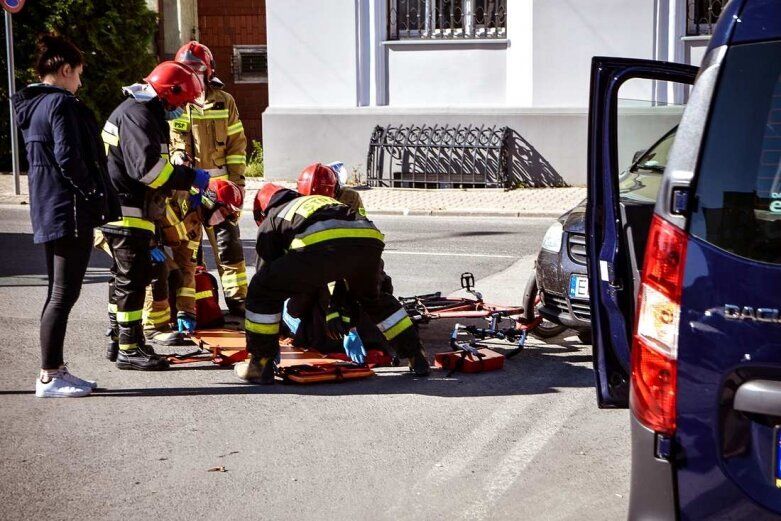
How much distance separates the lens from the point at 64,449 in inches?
204

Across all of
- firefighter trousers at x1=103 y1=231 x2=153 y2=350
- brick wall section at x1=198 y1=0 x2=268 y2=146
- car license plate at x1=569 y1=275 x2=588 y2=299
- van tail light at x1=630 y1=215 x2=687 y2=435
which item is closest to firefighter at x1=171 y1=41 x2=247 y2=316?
firefighter trousers at x1=103 y1=231 x2=153 y2=350

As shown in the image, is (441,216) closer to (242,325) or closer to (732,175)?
(242,325)

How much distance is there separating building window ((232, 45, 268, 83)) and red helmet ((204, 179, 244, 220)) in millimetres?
14049

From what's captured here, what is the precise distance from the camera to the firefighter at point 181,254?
23.9ft

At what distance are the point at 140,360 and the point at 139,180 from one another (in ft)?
3.55

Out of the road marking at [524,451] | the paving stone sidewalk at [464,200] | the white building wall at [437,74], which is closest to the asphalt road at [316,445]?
the road marking at [524,451]

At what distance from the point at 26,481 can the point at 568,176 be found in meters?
12.8

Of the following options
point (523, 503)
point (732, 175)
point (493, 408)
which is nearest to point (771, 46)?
point (732, 175)

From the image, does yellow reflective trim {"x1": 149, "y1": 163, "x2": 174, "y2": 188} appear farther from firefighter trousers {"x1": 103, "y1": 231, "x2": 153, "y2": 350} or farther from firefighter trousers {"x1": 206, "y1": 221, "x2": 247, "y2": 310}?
firefighter trousers {"x1": 206, "y1": 221, "x2": 247, "y2": 310}

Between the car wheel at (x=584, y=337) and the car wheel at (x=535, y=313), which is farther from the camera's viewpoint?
the car wheel at (x=584, y=337)

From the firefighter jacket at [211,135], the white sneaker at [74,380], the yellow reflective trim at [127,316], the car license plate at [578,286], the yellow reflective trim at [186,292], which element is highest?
the firefighter jacket at [211,135]

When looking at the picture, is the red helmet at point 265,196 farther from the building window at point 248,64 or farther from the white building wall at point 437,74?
the building window at point 248,64

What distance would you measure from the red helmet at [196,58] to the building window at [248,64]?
13375 mm

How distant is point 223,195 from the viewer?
7352 millimetres
